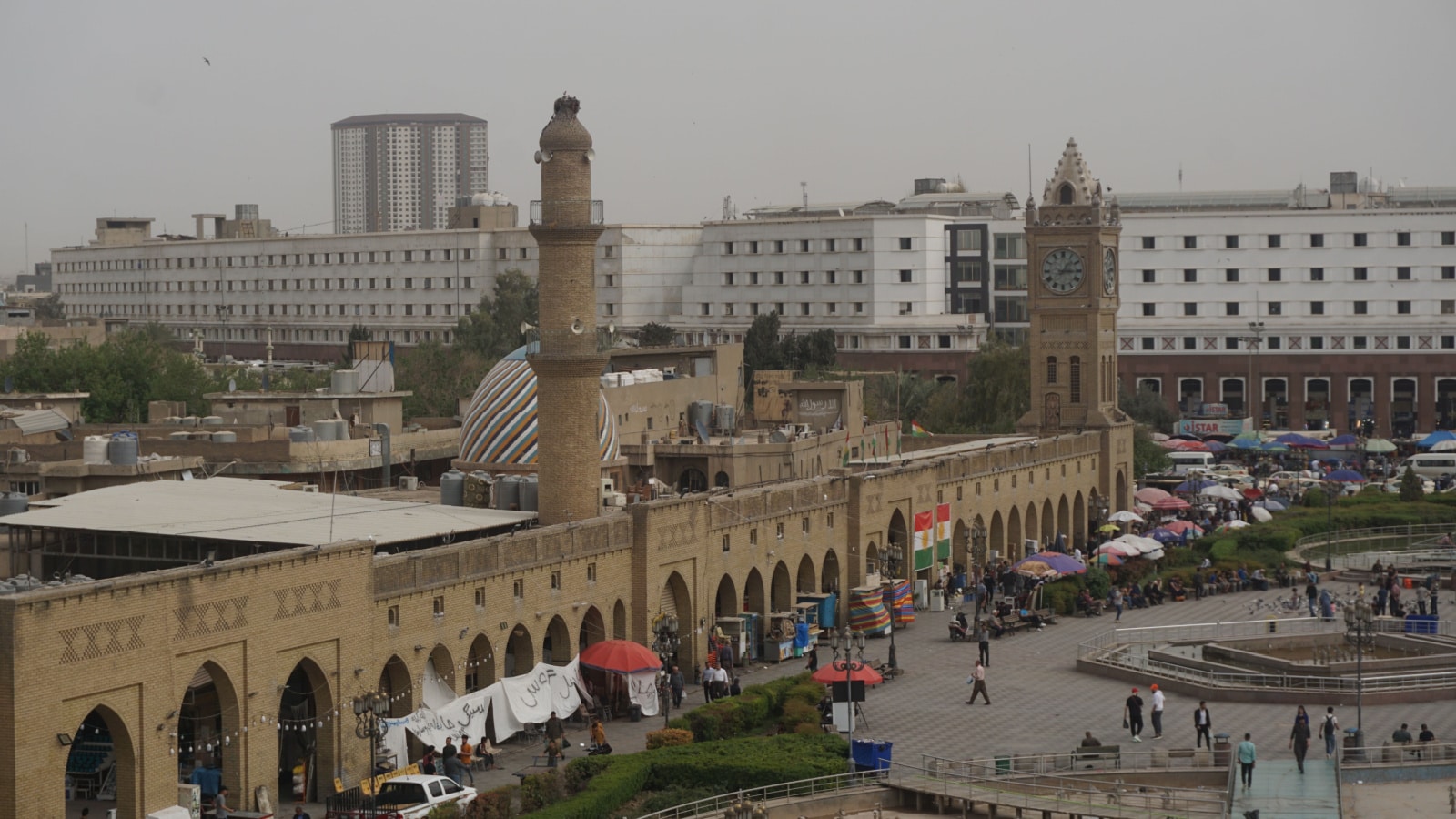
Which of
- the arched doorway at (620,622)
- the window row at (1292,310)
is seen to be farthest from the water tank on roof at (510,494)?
the window row at (1292,310)

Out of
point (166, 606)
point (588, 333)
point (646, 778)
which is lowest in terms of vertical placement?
point (646, 778)

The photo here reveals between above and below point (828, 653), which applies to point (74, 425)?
above

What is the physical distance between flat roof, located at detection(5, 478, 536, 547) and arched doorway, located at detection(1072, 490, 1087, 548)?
30.5 metres

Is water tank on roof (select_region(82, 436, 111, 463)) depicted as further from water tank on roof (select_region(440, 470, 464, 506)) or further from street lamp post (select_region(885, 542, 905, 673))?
street lamp post (select_region(885, 542, 905, 673))

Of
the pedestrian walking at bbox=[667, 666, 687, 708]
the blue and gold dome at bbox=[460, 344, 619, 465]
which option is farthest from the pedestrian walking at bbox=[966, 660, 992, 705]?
the blue and gold dome at bbox=[460, 344, 619, 465]

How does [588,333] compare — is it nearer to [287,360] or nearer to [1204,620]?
[1204,620]

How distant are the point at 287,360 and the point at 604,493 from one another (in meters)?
81.0

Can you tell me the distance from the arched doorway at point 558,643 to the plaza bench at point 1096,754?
936cm

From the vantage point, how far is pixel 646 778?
31.5 metres

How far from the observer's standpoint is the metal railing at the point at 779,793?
29.9 m

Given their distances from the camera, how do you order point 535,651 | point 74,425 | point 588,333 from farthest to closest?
point 74,425 < point 588,333 < point 535,651

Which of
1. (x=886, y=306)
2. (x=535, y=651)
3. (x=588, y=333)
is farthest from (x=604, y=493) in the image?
(x=886, y=306)

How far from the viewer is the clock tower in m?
69.2

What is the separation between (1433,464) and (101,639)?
201ft
